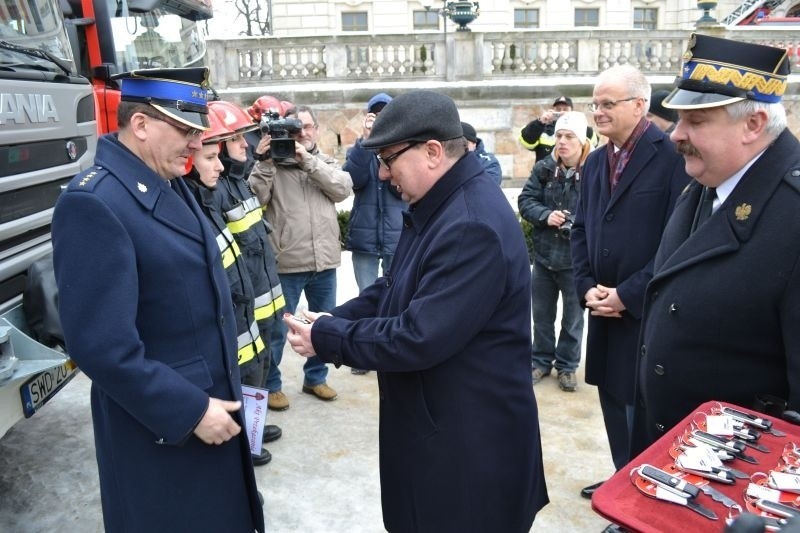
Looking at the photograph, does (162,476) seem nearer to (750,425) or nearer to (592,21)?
(750,425)

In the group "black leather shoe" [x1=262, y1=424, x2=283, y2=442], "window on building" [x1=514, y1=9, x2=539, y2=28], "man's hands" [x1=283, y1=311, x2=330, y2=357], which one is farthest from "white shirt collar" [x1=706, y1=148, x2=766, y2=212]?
"window on building" [x1=514, y1=9, x2=539, y2=28]

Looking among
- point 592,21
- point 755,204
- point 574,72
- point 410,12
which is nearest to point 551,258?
point 755,204

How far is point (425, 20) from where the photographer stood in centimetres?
2928

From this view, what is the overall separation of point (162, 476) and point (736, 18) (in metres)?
32.0

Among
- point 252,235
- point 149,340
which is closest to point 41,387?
point 252,235

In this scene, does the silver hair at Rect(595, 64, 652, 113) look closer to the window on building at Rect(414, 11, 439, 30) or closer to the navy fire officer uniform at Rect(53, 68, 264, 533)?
the navy fire officer uniform at Rect(53, 68, 264, 533)

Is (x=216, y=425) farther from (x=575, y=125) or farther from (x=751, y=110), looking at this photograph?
(x=575, y=125)

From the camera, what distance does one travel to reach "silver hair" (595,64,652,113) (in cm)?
346

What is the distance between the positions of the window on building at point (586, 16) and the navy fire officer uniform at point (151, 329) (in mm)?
30519

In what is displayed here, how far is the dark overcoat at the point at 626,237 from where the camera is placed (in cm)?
330

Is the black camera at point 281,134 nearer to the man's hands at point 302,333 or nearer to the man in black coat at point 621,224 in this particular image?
the man in black coat at point 621,224

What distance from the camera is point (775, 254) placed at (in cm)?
207

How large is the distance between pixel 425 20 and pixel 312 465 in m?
27.7

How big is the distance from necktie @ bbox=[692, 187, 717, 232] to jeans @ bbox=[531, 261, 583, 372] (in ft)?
8.41
